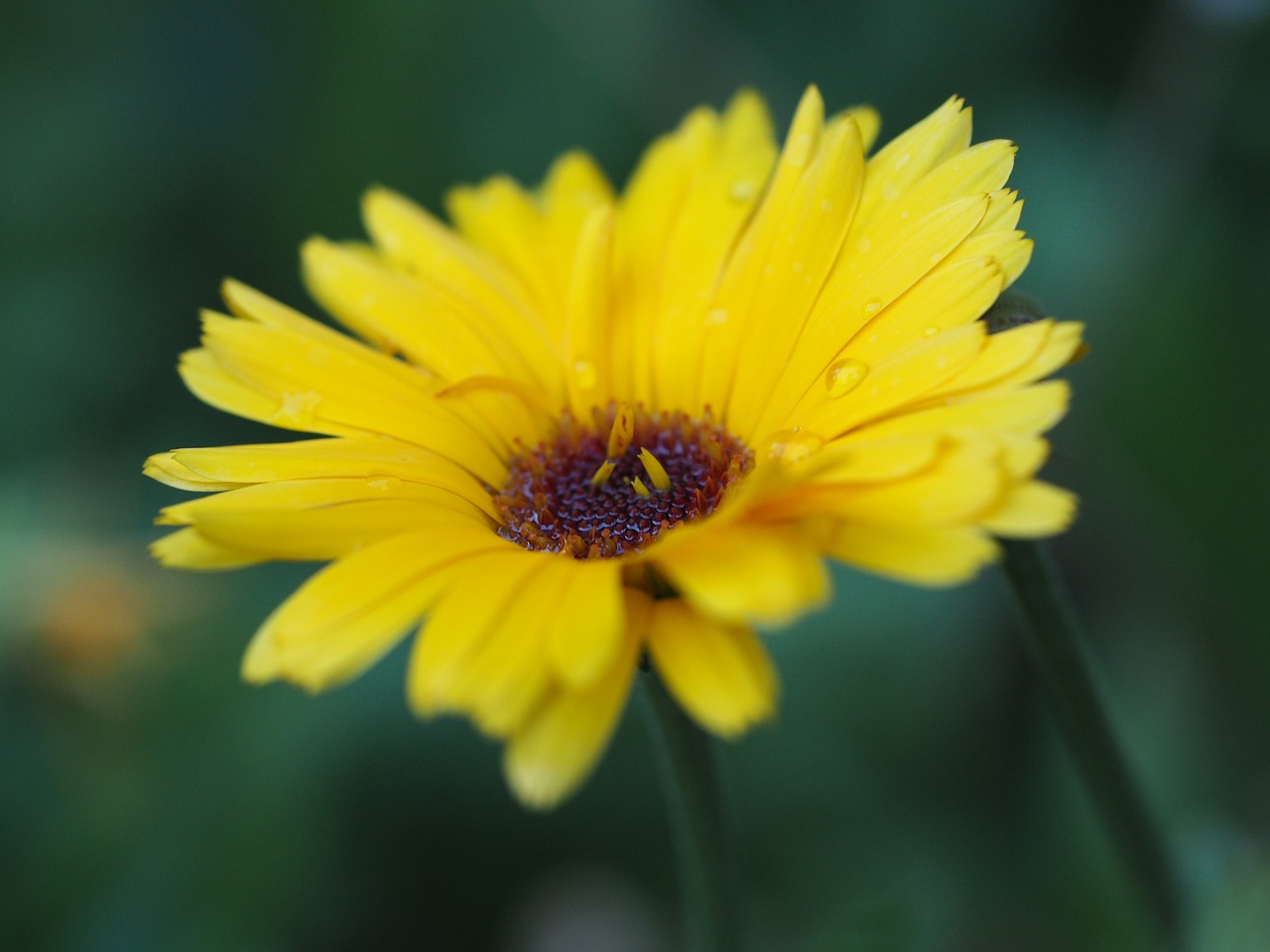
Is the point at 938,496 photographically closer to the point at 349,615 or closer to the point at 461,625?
the point at 461,625

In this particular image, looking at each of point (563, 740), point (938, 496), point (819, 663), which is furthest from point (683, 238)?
point (819, 663)

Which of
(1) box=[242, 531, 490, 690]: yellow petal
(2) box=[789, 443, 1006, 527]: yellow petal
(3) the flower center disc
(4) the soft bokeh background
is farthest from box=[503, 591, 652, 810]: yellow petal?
(4) the soft bokeh background

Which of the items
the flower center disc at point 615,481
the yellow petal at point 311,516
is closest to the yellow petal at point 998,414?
the flower center disc at point 615,481

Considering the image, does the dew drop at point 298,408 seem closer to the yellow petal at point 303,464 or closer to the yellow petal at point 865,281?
the yellow petal at point 303,464

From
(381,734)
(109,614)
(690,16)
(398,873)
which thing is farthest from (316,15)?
(398,873)

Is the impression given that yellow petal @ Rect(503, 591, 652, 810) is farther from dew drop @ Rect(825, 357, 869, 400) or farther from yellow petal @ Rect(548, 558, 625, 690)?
dew drop @ Rect(825, 357, 869, 400)

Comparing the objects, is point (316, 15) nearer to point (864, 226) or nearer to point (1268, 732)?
point (864, 226)
